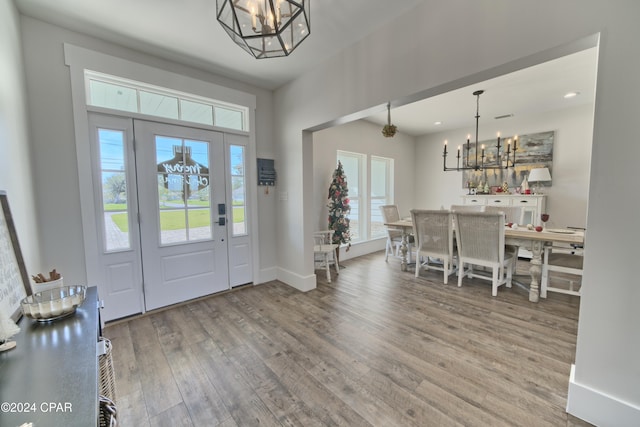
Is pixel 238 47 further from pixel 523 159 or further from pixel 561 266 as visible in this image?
pixel 523 159

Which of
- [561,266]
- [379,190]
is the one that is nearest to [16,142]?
[561,266]

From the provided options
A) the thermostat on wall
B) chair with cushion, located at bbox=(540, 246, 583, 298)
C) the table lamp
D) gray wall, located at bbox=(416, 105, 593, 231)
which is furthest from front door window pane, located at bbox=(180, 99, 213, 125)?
gray wall, located at bbox=(416, 105, 593, 231)

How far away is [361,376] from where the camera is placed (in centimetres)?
182

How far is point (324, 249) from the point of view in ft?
12.4

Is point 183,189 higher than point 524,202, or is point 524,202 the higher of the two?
point 183,189

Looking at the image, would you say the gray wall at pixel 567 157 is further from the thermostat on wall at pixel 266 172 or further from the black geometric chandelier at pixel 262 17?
the black geometric chandelier at pixel 262 17

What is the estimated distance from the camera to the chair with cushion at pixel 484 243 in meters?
3.06

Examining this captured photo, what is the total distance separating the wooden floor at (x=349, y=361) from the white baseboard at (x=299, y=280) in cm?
21

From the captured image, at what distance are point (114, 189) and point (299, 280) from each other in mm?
2343

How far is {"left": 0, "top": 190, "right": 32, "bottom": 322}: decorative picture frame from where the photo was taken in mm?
1293

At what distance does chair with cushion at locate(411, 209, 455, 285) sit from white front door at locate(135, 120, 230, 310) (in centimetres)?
278

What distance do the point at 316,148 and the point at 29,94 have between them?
3342 millimetres

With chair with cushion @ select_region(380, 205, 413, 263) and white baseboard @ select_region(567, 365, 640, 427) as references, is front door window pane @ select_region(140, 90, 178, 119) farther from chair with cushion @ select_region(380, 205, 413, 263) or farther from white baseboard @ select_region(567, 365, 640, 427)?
white baseboard @ select_region(567, 365, 640, 427)

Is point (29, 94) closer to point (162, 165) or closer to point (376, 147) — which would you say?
point (162, 165)
